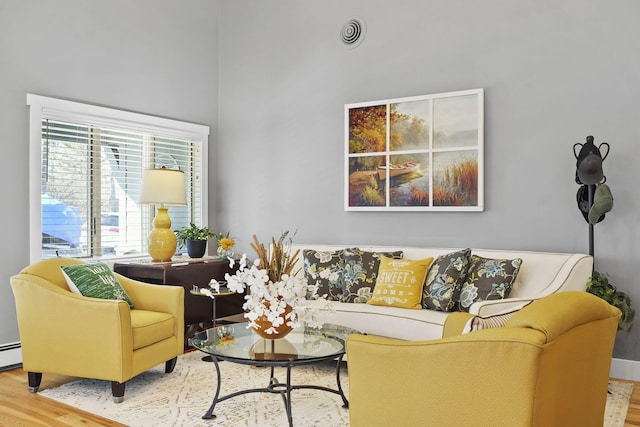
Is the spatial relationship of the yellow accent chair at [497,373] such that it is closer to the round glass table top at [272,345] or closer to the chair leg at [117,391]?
the round glass table top at [272,345]

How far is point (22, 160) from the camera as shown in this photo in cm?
410

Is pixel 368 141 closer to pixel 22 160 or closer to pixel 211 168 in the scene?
pixel 211 168

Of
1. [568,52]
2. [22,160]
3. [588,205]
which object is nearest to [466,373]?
[588,205]

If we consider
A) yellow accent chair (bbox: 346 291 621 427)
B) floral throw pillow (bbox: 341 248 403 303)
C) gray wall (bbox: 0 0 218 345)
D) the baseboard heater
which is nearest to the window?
gray wall (bbox: 0 0 218 345)

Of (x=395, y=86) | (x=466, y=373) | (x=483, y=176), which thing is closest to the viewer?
(x=466, y=373)

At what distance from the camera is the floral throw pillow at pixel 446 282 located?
3.72 m

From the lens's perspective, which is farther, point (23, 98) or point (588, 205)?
point (23, 98)

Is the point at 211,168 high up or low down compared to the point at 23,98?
down

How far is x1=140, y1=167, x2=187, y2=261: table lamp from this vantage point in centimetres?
457

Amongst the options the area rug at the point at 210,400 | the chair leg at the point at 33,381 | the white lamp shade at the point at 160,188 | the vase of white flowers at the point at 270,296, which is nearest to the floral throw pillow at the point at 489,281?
the area rug at the point at 210,400

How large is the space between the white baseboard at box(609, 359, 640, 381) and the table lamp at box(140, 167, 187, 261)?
352 cm

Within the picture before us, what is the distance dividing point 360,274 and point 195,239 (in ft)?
5.65

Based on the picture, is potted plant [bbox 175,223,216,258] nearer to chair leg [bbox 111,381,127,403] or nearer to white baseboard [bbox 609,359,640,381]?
chair leg [bbox 111,381,127,403]

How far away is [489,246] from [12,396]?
340cm
